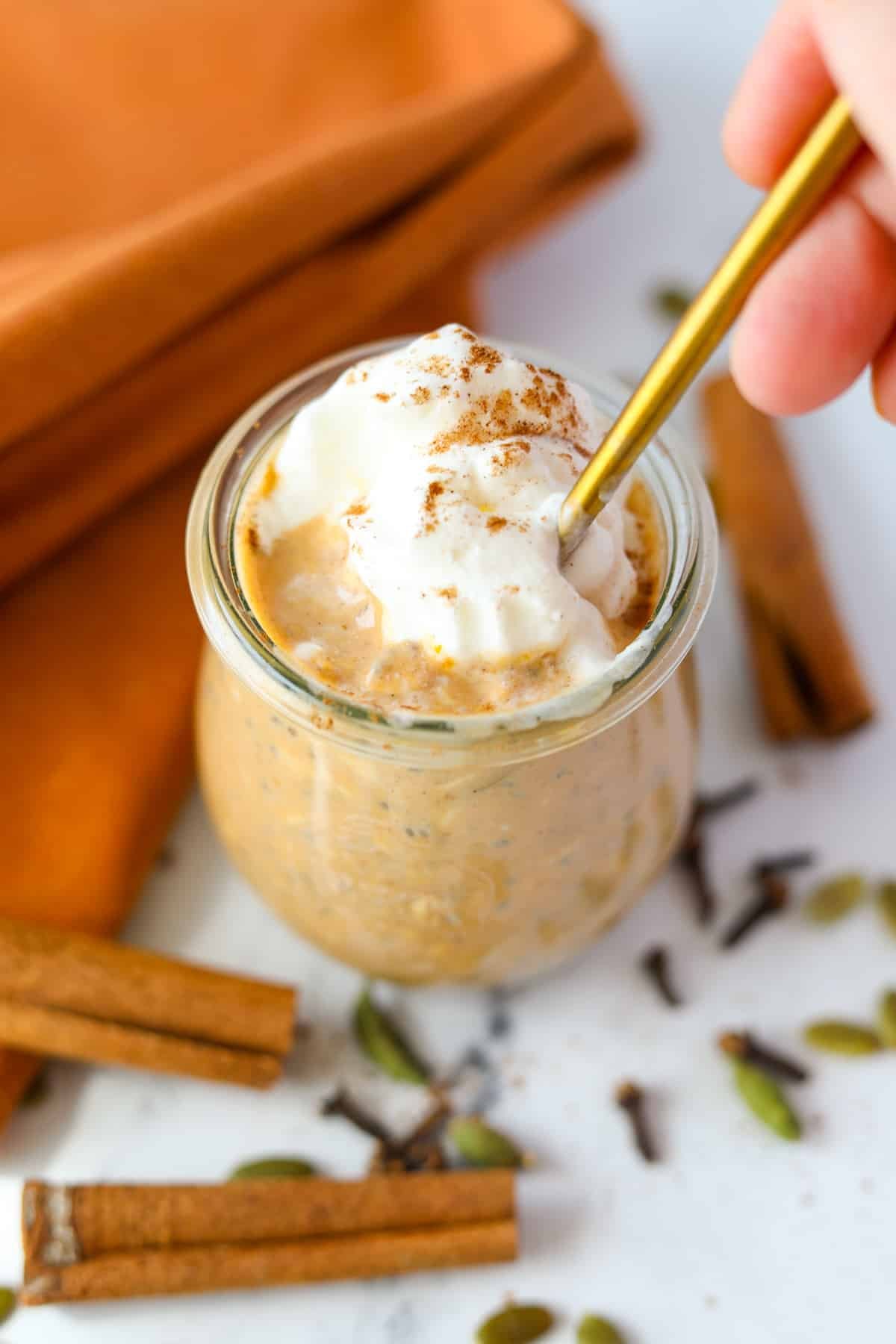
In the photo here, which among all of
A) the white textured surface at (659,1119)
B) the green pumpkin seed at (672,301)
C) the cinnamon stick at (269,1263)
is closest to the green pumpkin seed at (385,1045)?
the white textured surface at (659,1119)

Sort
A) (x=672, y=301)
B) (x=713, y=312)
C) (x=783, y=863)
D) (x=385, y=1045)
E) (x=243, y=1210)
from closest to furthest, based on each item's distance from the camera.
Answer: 1. (x=713, y=312)
2. (x=243, y=1210)
3. (x=385, y=1045)
4. (x=783, y=863)
5. (x=672, y=301)

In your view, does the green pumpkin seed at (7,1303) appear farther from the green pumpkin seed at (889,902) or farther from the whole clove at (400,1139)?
Answer: the green pumpkin seed at (889,902)

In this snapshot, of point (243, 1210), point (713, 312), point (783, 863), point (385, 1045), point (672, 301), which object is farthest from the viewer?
point (672, 301)

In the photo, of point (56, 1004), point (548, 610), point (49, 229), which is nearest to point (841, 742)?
point (548, 610)

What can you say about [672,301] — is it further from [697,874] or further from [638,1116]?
[638,1116]

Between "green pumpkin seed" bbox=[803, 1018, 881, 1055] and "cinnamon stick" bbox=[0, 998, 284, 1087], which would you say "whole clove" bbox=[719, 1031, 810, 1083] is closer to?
"green pumpkin seed" bbox=[803, 1018, 881, 1055]

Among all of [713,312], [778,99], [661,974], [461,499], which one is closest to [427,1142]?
[661,974]
